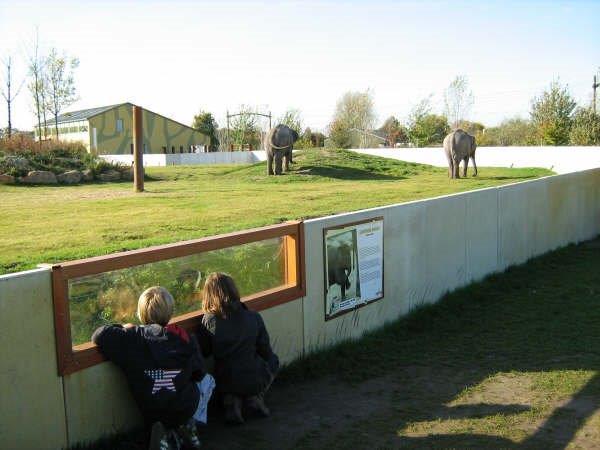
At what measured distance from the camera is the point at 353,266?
Result: 7203 millimetres

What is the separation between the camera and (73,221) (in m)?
11.6

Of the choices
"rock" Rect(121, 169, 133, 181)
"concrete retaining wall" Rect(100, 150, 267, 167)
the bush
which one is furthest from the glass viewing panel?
"concrete retaining wall" Rect(100, 150, 267, 167)

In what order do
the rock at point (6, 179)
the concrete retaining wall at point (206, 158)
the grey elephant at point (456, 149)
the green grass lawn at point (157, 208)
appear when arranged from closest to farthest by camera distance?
1. the green grass lawn at point (157, 208)
2. the rock at point (6, 179)
3. the grey elephant at point (456, 149)
4. the concrete retaining wall at point (206, 158)

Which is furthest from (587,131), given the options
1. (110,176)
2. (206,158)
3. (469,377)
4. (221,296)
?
(221,296)

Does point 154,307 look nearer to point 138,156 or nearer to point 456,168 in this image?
point 138,156

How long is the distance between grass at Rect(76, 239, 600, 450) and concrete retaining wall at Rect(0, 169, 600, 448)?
0.69 feet

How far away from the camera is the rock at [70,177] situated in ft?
69.4

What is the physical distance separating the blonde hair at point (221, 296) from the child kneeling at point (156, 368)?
0.62 m

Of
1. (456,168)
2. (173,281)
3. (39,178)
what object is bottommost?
(173,281)

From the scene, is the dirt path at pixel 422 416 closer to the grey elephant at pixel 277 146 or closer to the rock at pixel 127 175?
the rock at pixel 127 175

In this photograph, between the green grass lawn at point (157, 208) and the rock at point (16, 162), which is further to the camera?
the rock at point (16, 162)

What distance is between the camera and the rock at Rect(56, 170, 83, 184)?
21.1 metres

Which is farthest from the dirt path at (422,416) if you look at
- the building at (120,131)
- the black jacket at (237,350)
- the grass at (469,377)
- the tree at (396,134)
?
the building at (120,131)

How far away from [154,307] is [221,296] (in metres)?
0.69
